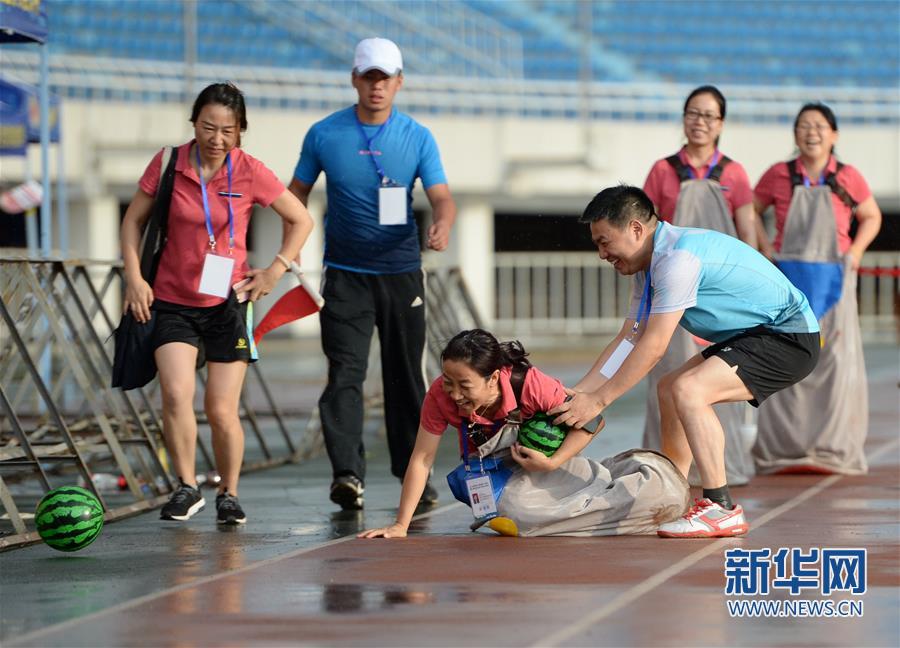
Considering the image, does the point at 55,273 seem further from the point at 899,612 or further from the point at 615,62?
the point at 615,62

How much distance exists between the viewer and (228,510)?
23.9 ft

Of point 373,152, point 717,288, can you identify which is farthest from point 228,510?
point 717,288

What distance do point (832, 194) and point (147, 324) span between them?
4.13 meters

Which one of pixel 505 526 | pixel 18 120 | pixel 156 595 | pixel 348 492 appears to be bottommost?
pixel 348 492

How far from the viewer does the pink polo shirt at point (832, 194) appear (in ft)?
31.0

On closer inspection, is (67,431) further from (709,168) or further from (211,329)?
(709,168)

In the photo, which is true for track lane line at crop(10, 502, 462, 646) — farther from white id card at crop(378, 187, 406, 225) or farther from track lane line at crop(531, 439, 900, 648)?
white id card at crop(378, 187, 406, 225)

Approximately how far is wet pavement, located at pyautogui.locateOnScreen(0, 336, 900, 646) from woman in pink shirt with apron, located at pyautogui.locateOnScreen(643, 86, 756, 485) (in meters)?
0.80

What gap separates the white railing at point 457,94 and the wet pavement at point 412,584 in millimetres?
23428

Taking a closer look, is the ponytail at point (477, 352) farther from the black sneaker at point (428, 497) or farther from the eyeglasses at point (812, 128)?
the eyeglasses at point (812, 128)

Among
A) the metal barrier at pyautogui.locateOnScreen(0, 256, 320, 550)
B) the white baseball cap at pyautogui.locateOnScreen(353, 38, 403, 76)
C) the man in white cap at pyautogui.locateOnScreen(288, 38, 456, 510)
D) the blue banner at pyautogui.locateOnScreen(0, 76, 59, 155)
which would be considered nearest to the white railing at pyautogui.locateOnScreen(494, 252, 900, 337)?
the blue banner at pyautogui.locateOnScreen(0, 76, 59, 155)

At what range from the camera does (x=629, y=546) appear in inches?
254

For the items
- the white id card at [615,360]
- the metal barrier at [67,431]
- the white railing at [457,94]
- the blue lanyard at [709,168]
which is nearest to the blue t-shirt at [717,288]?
the white id card at [615,360]

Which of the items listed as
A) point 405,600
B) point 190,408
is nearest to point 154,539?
point 190,408
